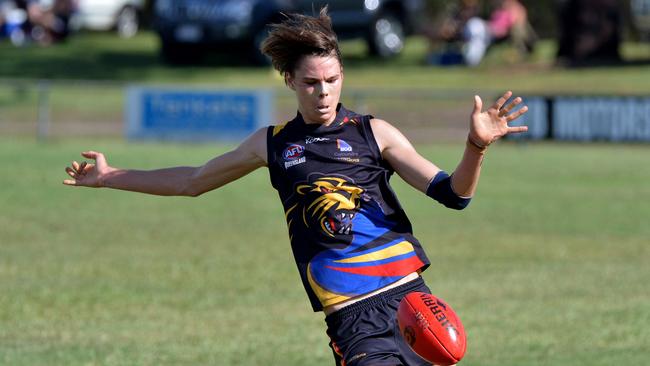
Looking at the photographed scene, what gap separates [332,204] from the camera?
532 cm

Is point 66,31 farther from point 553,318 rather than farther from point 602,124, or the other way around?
point 553,318

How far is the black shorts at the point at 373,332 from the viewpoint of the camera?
512 cm

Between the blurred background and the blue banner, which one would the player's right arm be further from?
the blue banner

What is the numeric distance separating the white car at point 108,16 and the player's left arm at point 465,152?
37412 mm

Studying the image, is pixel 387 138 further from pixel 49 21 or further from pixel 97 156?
pixel 49 21

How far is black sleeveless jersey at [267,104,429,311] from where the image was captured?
5.32 m

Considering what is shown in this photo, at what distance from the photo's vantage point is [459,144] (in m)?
25.1

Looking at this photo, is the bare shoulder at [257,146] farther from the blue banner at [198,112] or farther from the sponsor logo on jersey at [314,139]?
the blue banner at [198,112]

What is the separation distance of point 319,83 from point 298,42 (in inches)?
7.8

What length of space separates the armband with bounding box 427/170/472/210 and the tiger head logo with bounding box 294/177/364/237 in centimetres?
32

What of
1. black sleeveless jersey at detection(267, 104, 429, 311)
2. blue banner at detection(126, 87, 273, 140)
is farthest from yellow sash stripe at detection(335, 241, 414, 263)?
blue banner at detection(126, 87, 273, 140)

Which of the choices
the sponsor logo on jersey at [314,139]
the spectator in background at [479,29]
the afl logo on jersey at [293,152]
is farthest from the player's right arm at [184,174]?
the spectator in background at [479,29]

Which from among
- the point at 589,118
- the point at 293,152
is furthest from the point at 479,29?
the point at 293,152

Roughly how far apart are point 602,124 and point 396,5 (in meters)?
10.5
